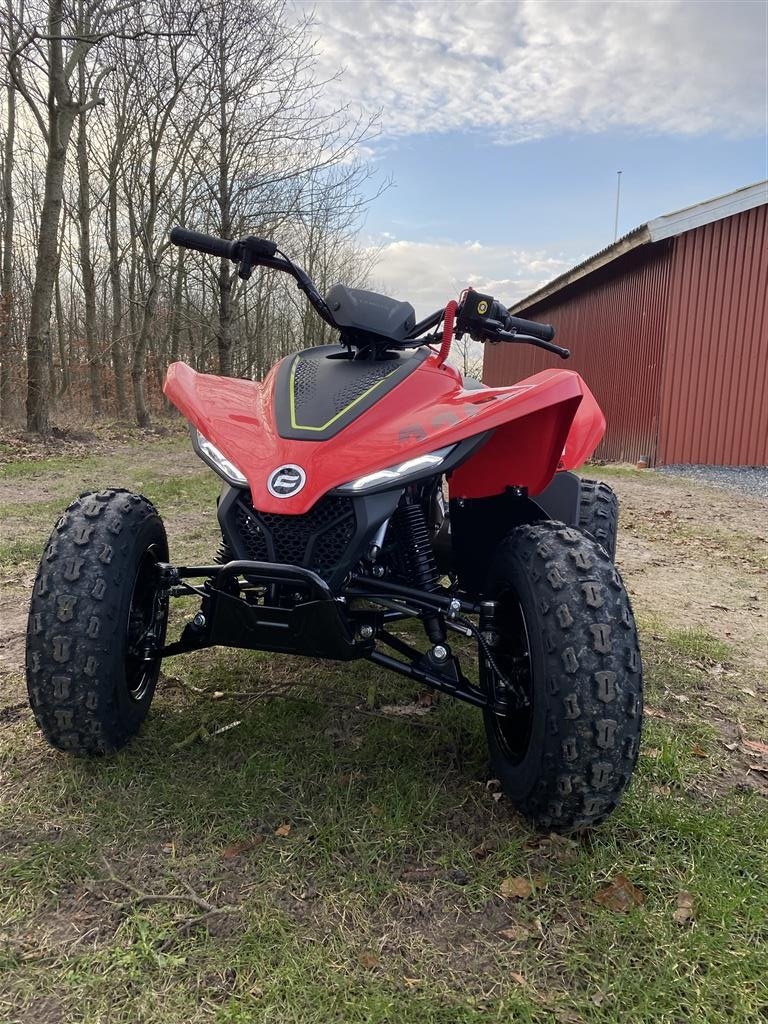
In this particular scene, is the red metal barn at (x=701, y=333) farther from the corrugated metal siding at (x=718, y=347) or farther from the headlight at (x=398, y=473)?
the headlight at (x=398, y=473)

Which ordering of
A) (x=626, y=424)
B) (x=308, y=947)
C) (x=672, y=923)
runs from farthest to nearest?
1. (x=626, y=424)
2. (x=672, y=923)
3. (x=308, y=947)

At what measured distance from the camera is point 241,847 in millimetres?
1799

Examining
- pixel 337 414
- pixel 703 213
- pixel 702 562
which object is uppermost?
pixel 703 213

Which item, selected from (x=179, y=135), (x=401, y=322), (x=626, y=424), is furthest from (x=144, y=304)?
(x=401, y=322)

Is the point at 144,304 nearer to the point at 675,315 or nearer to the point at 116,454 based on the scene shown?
the point at 116,454

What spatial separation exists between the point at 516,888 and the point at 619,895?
9.7 inches

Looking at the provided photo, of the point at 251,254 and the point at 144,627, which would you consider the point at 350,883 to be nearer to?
the point at 144,627

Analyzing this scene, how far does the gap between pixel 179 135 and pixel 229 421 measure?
14916 millimetres

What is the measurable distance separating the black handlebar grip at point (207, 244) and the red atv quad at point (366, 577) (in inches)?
5.8

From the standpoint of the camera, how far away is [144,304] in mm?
16281

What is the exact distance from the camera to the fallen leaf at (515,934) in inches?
60.9

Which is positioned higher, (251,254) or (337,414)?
(251,254)

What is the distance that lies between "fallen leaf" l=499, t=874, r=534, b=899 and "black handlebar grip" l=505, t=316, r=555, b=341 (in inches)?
71.6

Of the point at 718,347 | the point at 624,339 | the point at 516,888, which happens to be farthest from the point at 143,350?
the point at 516,888
